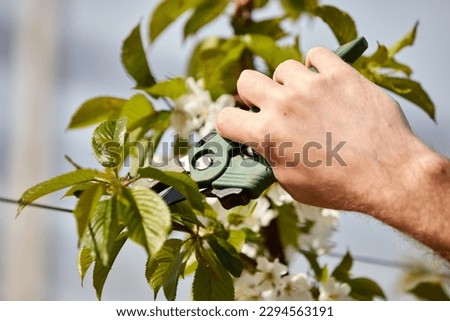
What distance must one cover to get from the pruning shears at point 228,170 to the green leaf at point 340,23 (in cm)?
24

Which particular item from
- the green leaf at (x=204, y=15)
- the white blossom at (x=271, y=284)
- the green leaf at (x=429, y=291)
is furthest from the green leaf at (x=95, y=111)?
the green leaf at (x=429, y=291)

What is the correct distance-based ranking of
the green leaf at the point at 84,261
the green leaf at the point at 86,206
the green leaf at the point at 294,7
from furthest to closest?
the green leaf at the point at 294,7, the green leaf at the point at 84,261, the green leaf at the point at 86,206

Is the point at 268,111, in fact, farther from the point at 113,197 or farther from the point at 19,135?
the point at 19,135

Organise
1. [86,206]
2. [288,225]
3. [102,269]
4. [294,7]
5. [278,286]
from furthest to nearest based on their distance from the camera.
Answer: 1. [294,7]
2. [288,225]
3. [278,286]
4. [102,269]
5. [86,206]

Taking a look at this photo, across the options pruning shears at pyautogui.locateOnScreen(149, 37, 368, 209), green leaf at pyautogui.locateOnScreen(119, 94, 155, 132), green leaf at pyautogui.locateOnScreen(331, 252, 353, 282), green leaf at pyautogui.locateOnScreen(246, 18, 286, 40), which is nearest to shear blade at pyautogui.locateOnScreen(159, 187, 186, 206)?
pruning shears at pyautogui.locateOnScreen(149, 37, 368, 209)

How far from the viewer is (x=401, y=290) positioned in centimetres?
117

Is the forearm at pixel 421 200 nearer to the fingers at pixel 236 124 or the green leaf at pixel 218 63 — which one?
the fingers at pixel 236 124

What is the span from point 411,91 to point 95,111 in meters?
0.42

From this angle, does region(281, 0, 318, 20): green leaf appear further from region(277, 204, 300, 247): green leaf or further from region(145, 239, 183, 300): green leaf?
region(145, 239, 183, 300): green leaf

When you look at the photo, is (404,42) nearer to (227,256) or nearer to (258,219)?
(258,219)

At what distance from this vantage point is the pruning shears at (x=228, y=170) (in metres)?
0.71

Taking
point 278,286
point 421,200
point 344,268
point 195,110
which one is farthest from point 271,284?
point 421,200

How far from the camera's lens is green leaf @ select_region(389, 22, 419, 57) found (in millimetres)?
1020

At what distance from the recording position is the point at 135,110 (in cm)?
97
